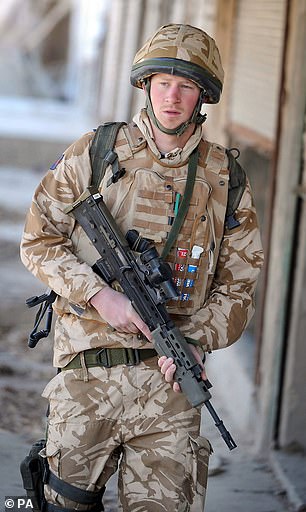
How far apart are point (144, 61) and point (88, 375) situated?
2.85 feet

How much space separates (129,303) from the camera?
9.55ft

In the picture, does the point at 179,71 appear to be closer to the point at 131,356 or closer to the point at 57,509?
the point at 131,356

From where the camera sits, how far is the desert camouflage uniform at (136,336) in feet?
9.71

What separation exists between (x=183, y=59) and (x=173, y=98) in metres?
0.11

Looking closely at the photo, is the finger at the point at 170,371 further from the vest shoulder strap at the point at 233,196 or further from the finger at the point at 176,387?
the vest shoulder strap at the point at 233,196

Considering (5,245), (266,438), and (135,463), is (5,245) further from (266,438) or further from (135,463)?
(135,463)

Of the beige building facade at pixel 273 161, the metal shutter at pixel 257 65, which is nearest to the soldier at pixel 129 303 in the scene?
the beige building facade at pixel 273 161

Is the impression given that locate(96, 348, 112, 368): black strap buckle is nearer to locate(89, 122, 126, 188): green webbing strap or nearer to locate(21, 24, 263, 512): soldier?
locate(21, 24, 263, 512): soldier

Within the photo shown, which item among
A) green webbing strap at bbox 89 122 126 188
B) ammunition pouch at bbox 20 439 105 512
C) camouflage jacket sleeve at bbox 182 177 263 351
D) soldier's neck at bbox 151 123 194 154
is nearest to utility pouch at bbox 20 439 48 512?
ammunition pouch at bbox 20 439 105 512

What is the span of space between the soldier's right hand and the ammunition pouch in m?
0.45

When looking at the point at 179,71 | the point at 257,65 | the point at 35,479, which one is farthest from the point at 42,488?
the point at 257,65

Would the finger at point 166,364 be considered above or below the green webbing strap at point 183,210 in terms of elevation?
below

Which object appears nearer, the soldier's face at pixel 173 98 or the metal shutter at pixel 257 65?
the soldier's face at pixel 173 98

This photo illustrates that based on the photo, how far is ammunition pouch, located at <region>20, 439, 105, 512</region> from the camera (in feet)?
9.70
